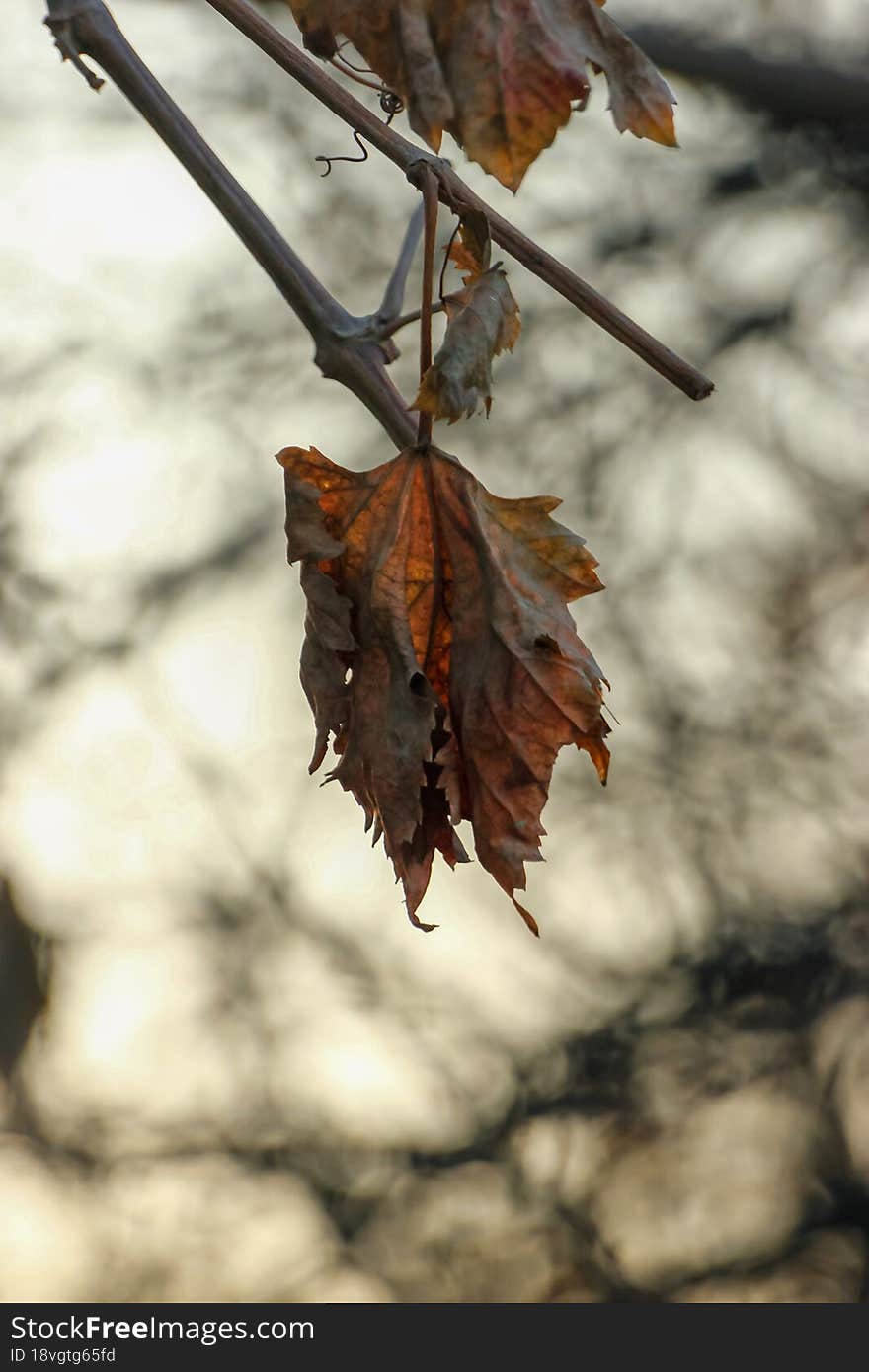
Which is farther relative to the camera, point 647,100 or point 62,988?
point 62,988

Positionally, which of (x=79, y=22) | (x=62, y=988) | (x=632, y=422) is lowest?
(x=79, y=22)

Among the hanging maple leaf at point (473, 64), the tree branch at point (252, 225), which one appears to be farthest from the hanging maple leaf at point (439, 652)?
the hanging maple leaf at point (473, 64)

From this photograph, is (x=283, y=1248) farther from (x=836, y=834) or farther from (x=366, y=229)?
(x=366, y=229)

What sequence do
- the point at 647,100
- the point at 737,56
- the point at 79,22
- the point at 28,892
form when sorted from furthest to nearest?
the point at 28,892 < the point at 737,56 < the point at 79,22 < the point at 647,100

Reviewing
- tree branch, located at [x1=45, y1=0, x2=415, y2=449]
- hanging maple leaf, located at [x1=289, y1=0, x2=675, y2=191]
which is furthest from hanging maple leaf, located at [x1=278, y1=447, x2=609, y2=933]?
hanging maple leaf, located at [x1=289, y1=0, x2=675, y2=191]

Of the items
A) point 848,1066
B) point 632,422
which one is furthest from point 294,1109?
point 632,422

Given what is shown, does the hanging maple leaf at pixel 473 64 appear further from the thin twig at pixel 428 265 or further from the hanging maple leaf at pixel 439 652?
the hanging maple leaf at pixel 439 652

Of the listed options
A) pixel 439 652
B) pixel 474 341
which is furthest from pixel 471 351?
pixel 439 652
